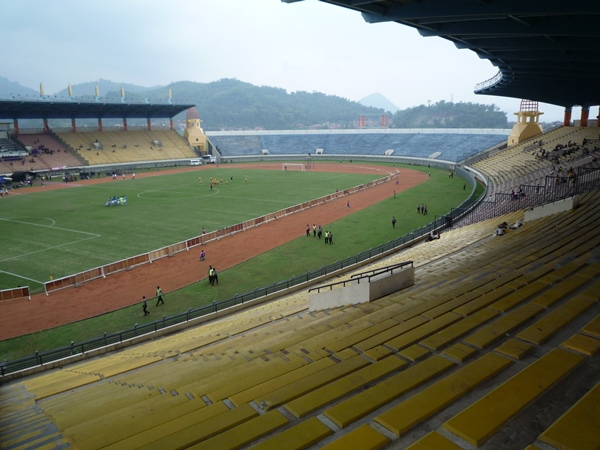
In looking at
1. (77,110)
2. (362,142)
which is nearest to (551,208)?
(362,142)

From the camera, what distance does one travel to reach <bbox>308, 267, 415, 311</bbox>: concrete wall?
513 inches

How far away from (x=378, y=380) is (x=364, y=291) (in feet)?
22.1

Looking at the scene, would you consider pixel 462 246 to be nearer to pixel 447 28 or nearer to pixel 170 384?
pixel 447 28

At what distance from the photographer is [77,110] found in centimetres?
7962

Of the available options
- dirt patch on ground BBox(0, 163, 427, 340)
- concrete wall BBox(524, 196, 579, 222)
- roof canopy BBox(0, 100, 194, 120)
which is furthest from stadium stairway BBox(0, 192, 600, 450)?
roof canopy BBox(0, 100, 194, 120)

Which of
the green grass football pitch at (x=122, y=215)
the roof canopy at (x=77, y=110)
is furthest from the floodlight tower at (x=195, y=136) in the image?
the green grass football pitch at (x=122, y=215)

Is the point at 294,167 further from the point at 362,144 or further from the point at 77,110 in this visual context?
the point at 77,110

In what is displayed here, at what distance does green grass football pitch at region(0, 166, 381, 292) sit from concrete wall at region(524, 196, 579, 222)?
22.8 metres

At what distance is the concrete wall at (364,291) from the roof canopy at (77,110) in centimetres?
7384

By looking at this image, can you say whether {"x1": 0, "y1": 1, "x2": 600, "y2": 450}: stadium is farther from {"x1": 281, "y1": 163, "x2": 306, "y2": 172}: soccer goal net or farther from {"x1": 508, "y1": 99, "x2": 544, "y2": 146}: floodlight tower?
{"x1": 281, "y1": 163, "x2": 306, "y2": 172}: soccer goal net

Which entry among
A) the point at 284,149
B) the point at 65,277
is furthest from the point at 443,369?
the point at 284,149

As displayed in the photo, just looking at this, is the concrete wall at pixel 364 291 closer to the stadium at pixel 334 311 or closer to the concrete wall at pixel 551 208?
the stadium at pixel 334 311

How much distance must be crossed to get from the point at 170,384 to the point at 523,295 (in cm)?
791

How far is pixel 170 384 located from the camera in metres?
8.98
